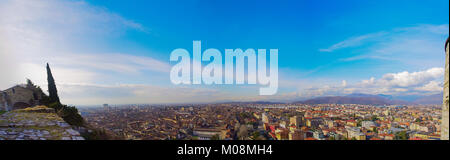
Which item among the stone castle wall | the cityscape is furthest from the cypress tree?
the cityscape

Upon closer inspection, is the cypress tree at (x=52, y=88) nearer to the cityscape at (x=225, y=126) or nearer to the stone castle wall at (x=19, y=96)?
the stone castle wall at (x=19, y=96)

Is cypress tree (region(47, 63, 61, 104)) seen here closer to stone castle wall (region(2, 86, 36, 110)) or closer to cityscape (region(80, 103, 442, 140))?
stone castle wall (region(2, 86, 36, 110))

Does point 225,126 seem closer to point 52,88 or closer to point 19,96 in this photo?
point 52,88

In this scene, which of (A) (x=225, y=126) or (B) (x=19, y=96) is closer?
(B) (x=19, y=96)

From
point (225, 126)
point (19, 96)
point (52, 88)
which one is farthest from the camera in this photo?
point (225, 126)

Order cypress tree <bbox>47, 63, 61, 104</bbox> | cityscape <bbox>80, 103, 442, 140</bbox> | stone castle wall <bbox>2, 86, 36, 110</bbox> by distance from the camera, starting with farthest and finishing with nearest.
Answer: cypress tree <bbox>47, 63, 61, 104</bbox> → stone castle wall <bbox>2, 86, 36, 110</bbox> → cityscape <bbox>80, 103, 442, 140</bbox>

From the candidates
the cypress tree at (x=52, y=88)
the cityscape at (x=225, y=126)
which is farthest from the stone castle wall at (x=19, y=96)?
the cityscape at (x=225, y=126)

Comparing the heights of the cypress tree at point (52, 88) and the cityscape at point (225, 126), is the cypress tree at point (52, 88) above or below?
above

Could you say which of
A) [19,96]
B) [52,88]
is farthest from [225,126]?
[19,96]
